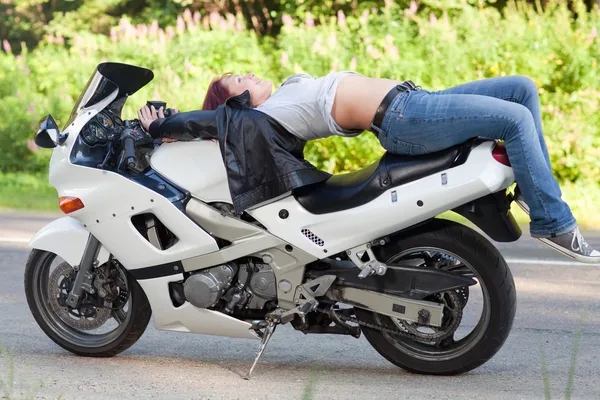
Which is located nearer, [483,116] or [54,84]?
[483,116]

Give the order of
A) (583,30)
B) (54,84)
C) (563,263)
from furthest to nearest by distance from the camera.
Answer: (54,84), (583,30), (563,263)

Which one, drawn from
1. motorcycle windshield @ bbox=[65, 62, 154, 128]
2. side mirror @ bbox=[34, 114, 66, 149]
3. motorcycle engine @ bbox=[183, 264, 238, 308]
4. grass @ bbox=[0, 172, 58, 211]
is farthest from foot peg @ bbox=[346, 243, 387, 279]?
grass @ bbox=[0, 172, 58, 211]

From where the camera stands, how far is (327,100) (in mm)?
4922

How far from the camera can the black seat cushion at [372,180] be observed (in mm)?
4820

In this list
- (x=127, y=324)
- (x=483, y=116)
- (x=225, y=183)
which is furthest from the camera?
(x=127, y=324)

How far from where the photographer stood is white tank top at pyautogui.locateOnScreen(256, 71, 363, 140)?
4.94 metres

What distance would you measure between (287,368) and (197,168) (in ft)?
3.47

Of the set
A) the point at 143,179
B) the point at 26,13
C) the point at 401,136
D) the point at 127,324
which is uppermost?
the point at 401,136

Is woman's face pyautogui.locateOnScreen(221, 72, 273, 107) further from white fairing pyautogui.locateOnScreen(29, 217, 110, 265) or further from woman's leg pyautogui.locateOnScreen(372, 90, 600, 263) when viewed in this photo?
white fairing pyautogui.locateOnScreen(29, 217, 110, 265)

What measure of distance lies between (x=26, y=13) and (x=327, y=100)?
20.7 meters

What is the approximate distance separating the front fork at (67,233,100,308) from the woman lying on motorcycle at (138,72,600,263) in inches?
27.1

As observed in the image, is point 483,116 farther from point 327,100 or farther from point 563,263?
point 563,263

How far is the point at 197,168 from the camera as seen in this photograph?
17.0 ft

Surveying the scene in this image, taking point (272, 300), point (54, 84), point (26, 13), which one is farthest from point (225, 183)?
point (26, 13)
